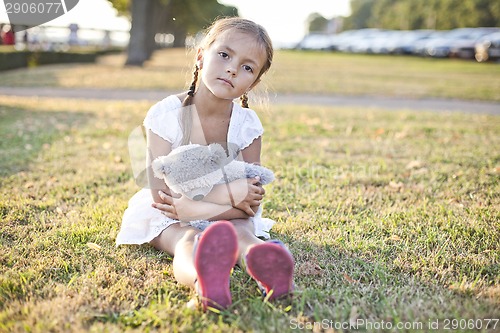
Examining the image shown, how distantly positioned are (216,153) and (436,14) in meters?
54.9

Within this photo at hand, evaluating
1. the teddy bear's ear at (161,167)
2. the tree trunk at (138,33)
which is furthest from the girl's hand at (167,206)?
the tree trunk at (138,33)

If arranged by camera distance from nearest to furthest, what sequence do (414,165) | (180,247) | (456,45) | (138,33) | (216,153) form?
1. (180,247)
2. (216,153)
3. (414,165)
4. (138,33)
5. (456,45)

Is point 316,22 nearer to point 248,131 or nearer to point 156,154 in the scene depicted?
point 248,131

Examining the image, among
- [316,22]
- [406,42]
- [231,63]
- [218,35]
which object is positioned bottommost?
[316,22]

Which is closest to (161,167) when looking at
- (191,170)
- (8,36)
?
(191,170)

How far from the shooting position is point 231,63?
94.0 inches

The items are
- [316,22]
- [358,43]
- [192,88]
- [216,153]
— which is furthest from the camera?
[316,22]

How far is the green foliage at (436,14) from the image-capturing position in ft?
146

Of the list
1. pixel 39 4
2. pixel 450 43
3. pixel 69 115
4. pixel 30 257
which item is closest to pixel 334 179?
pixel 30 257

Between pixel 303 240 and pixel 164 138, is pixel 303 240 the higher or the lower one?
A: the lower one

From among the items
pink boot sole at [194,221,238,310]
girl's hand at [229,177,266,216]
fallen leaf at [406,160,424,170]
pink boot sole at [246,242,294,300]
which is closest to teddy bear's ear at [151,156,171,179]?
girl's hand at [229,177,266,216]

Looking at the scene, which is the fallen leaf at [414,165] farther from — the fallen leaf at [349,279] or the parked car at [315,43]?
the parked car at [315,43]

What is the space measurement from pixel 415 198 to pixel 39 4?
252 inches

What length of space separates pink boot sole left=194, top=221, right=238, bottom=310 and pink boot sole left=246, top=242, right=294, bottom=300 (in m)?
0.09
